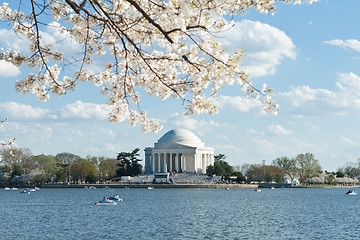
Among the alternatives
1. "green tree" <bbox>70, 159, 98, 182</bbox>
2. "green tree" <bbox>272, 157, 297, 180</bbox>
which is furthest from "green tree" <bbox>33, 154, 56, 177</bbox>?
"green tree" <bbox>272, 157, 297, 180</bbox>

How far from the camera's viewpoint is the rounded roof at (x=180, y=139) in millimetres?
183500

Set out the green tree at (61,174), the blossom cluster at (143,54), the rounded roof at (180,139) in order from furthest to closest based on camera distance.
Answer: the rounded roof at (180,139)
the green tree at (61,174)
the blossom cluster at (143,54)

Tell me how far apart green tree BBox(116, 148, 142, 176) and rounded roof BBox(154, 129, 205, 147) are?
491 inches

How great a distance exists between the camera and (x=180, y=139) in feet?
605

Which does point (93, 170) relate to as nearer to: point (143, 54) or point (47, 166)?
point (47, 166)

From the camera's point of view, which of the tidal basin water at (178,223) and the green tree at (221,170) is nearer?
the tidal basin water at (178,223)

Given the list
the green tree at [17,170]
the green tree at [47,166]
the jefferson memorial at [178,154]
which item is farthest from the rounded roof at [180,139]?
the green tree at [17,170]

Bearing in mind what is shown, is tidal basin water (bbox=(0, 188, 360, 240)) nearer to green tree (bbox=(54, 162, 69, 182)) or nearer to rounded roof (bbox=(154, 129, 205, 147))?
green tree (bbox=(54, 162, 69, 182))

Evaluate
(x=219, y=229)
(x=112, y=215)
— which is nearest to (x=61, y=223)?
(x=112, y=215)

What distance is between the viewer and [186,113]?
12.5m

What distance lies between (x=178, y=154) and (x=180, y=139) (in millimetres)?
5644

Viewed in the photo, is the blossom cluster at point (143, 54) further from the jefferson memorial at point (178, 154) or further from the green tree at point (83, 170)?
the jefferson memorial at point (178, 154)

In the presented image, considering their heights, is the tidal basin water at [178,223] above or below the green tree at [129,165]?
below

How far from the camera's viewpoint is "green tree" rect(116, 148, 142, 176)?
551ft
